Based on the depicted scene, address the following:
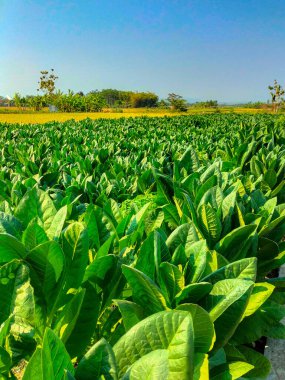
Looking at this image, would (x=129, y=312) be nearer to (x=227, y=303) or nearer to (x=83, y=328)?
(x=83, y=328)

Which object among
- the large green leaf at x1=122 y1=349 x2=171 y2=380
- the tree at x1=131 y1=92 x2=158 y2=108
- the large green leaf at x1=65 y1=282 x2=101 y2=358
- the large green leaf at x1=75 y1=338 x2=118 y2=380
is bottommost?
the large green leaf at x1=65 y1=282 x2=101 y2=358

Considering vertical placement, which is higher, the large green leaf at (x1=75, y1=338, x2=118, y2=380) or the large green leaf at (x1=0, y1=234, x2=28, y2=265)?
the large green leaf at (x1=0, y1=234, x2=28, y2=265)

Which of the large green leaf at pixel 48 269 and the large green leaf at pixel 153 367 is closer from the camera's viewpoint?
the large green leaf at pixel 153 367

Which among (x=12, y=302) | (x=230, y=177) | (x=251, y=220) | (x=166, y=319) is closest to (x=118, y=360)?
(x=166, y=319)

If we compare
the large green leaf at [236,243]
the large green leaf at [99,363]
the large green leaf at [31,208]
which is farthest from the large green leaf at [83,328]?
the large green leaf at [236,243]

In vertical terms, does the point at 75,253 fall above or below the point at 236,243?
above

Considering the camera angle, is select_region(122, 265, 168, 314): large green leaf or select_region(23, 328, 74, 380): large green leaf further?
select_region(122, 265, 168, 314): large green leaf

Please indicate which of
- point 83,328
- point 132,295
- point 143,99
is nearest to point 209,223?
point 132,295

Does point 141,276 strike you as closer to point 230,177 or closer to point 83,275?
point 83,275

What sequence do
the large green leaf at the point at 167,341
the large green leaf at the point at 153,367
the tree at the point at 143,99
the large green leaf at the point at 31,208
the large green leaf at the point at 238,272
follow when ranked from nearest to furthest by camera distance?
1. the large green leaf at the point at 153,367
2. the large green leaf at the point at 167,341
3. the large green leaf at the point at 238,272
4. the large green leaf at the point at 31,208
5. the tree at the point at 143,99

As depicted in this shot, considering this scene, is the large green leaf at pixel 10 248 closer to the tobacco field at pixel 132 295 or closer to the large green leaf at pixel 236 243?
the tobacco field at pixel 132 295

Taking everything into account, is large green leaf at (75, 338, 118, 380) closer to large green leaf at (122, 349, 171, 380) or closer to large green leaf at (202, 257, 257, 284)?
large green leaf at (122, 349, 171, 380)

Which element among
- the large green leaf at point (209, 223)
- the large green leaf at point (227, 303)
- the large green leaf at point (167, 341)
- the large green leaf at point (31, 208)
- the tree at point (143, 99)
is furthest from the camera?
the tree at point (143, 99)

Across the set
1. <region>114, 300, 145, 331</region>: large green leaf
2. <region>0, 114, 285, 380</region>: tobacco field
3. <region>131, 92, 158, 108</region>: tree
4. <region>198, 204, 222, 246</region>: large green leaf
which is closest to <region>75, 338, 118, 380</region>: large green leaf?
<region>0, 114, 285, 380</region>: tobacco field
